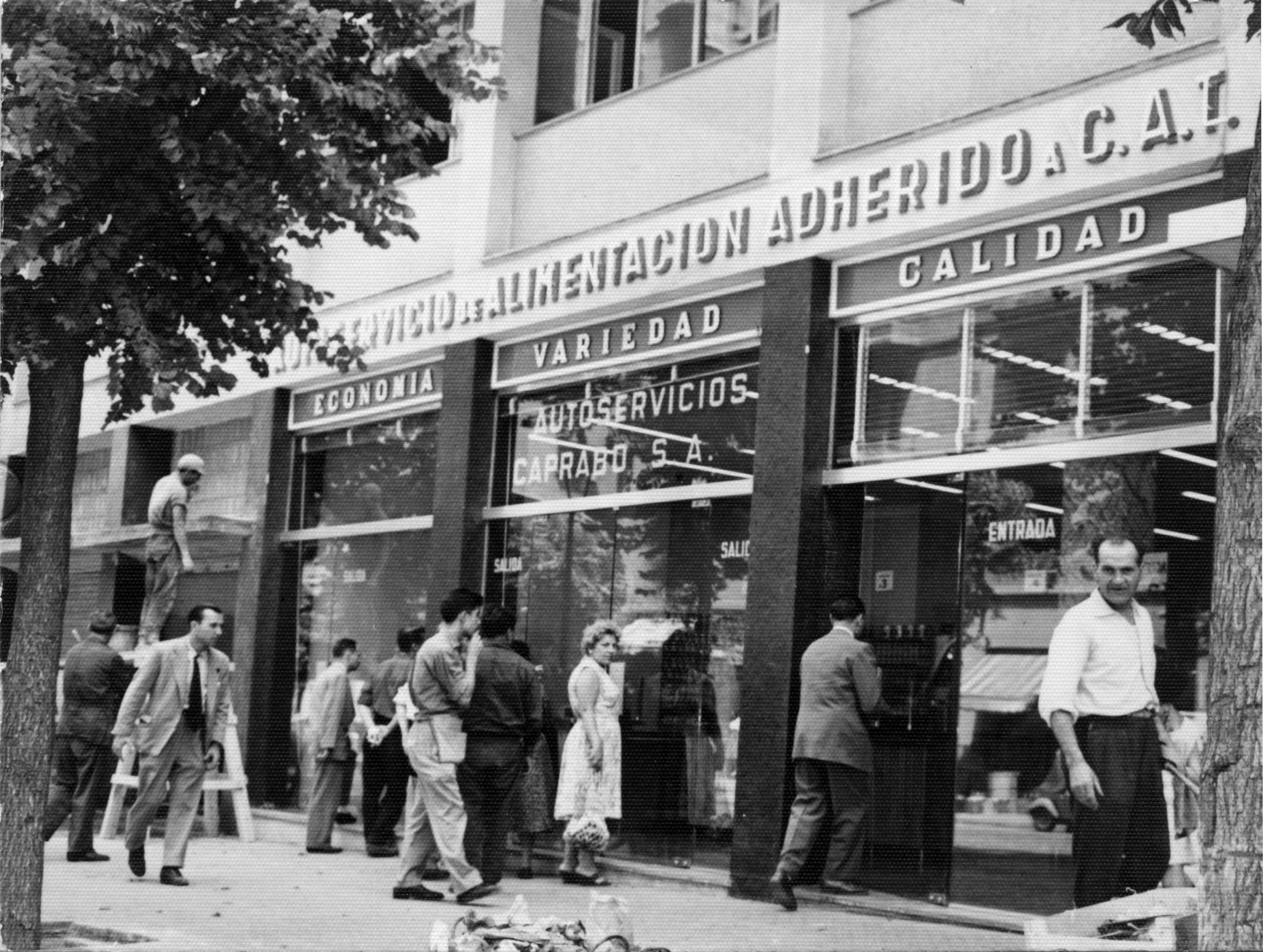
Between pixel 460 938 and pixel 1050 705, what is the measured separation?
3309 mm

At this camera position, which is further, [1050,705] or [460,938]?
[1050,705]

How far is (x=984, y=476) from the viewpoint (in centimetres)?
1044

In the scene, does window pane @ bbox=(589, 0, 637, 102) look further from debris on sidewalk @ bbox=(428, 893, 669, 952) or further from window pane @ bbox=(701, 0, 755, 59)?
debris on sidewalk @ bbox=(428, 893, 669, 952)

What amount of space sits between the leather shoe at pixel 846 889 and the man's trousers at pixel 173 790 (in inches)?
171

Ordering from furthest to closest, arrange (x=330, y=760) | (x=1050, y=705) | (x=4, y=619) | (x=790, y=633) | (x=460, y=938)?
(x=330, y=760) < (x=4, y=619) < (x=790, y=633) < (x=1050, y=705) < (x=460, y=938)

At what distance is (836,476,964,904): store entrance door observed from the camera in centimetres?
1054

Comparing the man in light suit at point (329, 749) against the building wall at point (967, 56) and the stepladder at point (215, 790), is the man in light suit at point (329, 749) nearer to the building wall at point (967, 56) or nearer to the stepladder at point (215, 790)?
the stepladder at point (215, 790)

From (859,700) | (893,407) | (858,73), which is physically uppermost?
(858,73)

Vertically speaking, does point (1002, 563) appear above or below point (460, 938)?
above

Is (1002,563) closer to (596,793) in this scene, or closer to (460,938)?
(596,793)

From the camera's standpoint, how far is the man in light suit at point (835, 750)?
33.4 feet

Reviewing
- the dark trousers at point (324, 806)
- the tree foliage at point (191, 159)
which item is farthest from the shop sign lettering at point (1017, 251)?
the dark trousers at point (324, 806)

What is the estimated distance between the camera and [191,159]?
8508 mm

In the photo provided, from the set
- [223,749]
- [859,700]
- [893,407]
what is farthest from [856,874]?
[223,749]
